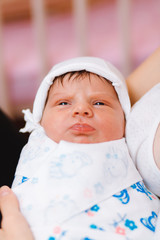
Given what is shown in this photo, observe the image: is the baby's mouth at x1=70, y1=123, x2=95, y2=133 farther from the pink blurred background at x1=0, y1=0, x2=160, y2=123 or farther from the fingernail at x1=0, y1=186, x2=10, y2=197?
the pink blurred background at x1=0, y1=0, x2=160, y2=123

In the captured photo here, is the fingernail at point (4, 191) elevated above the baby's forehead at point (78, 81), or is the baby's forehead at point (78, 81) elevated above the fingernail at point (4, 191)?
the baby's forehead at point (78, 81)

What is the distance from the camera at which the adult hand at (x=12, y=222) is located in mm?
641

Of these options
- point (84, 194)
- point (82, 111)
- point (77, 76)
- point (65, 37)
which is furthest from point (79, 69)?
point (65, 37)

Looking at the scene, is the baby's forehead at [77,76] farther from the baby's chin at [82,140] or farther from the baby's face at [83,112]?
the baby's chin at [82,140]

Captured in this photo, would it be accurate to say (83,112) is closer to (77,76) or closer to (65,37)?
(77,76)

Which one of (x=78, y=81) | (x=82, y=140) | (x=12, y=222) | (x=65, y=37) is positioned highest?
(x=65, y=37)

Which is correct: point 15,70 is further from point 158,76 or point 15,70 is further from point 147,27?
point 158,76

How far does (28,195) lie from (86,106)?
0.29 meters

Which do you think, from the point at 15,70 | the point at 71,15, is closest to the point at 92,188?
the point at 15,70

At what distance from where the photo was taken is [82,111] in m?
0.82

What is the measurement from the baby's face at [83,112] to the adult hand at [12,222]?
0.22 metres

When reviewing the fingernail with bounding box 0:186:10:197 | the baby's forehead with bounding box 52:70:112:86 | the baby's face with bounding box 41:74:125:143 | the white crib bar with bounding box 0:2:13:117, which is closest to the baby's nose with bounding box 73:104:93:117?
the baby's face with bounding box 41:74:125:143

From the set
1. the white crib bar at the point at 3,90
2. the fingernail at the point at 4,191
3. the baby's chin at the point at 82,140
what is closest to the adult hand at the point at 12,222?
the fingernail at the point at 4,191

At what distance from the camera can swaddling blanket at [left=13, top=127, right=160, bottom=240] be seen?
2.17 ft
